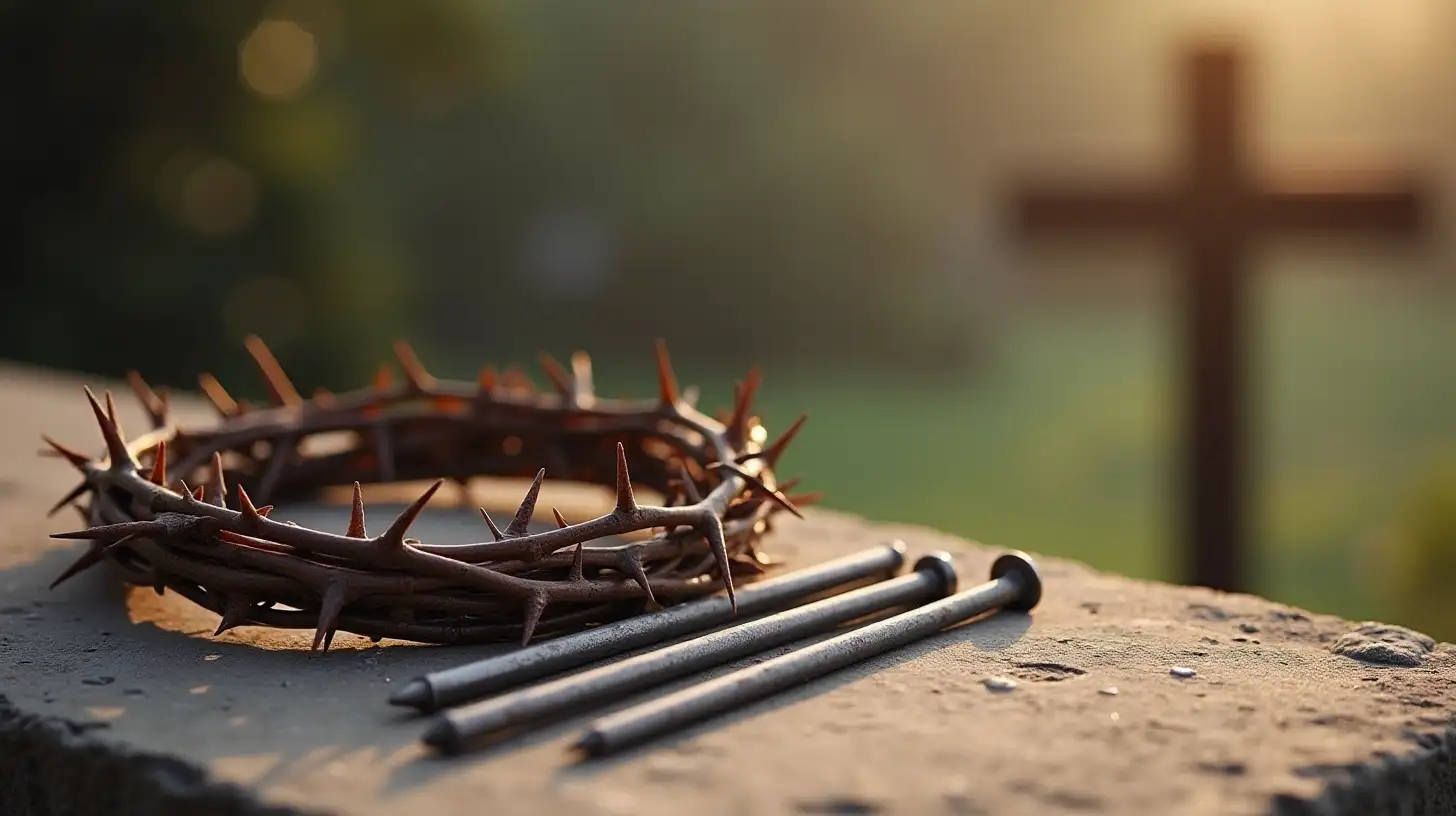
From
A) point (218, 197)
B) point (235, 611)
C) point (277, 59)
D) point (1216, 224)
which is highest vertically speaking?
point (277, 59)

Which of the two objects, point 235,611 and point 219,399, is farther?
point 219,399

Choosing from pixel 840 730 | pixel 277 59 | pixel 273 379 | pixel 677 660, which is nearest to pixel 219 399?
pixel 273 379

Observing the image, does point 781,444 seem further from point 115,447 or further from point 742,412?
point 115,447

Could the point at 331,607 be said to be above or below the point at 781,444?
below

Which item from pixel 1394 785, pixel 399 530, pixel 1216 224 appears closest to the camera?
pixel 1394 785

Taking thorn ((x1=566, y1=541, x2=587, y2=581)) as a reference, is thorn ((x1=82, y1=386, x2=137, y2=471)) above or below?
above

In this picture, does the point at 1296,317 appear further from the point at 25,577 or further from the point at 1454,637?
the point at 25,577

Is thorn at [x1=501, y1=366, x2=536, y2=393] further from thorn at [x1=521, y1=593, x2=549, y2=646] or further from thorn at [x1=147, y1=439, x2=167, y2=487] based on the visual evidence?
thorn at [x1=521, y1=593, x2=549, y2=646]

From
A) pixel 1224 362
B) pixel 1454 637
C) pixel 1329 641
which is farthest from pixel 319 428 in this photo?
pixel 1454 637

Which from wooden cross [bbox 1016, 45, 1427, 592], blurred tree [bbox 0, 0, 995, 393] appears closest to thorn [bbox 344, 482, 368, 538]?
wooden cross [bbox 1016, 45, 1427, 592]
